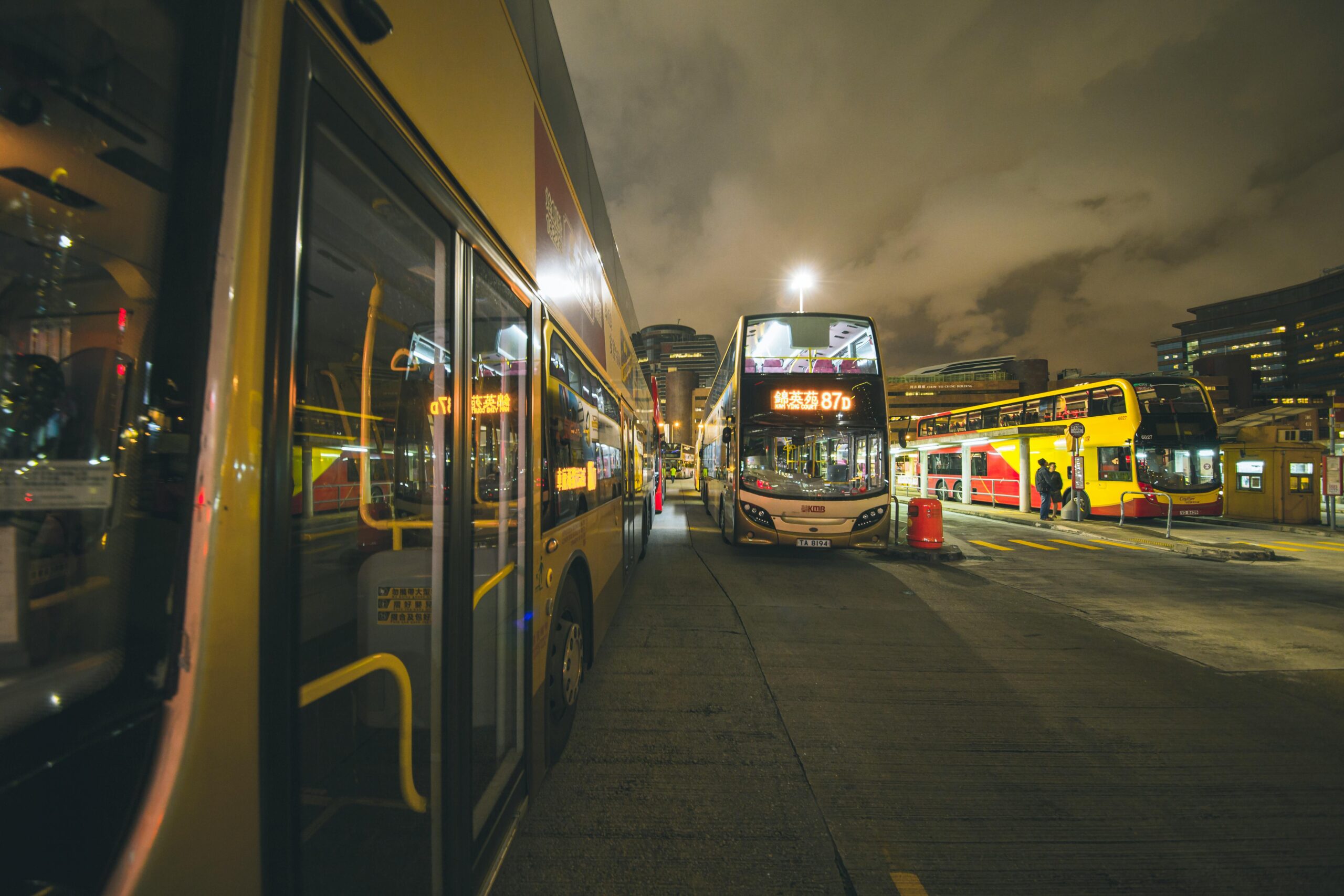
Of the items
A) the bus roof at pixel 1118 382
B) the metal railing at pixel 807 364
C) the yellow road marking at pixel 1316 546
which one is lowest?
the yellow road marking at pixel 1316 546

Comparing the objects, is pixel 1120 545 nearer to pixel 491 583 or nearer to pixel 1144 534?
pixel 1144 534

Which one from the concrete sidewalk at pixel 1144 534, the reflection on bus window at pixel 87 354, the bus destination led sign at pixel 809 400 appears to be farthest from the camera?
the concrete sidewalk at pixel 1144 534

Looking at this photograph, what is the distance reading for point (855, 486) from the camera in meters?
7.98

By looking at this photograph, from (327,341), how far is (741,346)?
22.4ft

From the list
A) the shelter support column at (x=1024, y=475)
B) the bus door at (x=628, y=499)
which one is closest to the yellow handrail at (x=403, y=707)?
the bus door at (x=628, y=499)

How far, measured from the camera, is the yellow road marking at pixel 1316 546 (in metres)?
9.98

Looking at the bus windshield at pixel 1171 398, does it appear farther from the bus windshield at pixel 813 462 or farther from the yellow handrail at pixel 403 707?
the yellow handrail at pixel 403 707

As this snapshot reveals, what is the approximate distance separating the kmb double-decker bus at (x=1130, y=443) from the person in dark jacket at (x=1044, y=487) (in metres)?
0.72

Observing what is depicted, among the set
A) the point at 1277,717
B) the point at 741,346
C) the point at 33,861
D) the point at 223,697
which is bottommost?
the point at 1277,717

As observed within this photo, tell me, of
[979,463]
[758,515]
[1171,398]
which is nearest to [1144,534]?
[1171,398]

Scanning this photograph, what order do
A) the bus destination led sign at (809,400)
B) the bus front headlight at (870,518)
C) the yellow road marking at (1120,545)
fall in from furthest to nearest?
the yellow road marking at (1120,545) < the bus destination led sign at (809,400) < the bus front headlight at (870,518)

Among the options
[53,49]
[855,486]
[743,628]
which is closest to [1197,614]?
[855,486]

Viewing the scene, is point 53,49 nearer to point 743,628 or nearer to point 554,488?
point 554,488

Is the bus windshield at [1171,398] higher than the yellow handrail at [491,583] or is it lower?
higher
